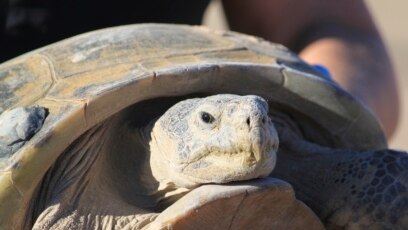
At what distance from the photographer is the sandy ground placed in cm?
509

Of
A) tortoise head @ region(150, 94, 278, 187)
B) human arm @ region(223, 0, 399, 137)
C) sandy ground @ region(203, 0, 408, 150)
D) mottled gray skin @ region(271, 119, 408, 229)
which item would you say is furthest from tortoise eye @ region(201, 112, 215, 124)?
sandy ground @ region(203, 0, 408, 150)

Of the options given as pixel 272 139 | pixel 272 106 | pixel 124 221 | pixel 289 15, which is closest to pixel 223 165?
pixel 272 139

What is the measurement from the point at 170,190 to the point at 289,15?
126cm

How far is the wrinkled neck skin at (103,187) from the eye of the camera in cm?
138

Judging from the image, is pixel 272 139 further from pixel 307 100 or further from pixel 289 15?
pixel 289 15

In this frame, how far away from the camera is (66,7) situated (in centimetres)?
217

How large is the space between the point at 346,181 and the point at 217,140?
1.09ft

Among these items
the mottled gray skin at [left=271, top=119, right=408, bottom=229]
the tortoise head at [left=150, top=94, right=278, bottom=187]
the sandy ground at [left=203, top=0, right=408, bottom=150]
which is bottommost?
the sandy ground at [left=203, top=0, right=408, bottom=150]

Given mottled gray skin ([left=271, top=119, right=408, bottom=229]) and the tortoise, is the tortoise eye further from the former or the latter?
mottled gray skin ([left=271, top=119, right=408, bottom=229])

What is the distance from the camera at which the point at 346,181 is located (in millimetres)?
1563

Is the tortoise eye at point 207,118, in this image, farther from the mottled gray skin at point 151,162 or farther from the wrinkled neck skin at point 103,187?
the wrinkled neck skin at point 103,187

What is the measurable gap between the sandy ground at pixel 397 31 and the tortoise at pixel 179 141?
3006 mm

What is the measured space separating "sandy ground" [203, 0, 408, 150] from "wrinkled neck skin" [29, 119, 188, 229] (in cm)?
322

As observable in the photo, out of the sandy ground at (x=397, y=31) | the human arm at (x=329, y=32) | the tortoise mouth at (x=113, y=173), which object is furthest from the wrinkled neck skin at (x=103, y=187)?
the sandy ground at (x=397, y=31)
